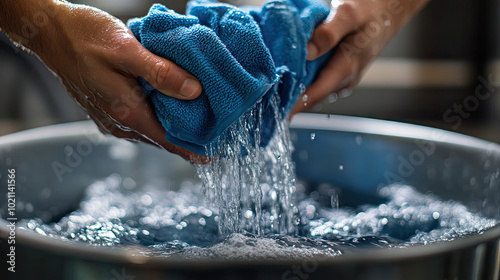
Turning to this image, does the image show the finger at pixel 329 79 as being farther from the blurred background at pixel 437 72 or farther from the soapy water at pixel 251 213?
the blurred background at pixel 437 72

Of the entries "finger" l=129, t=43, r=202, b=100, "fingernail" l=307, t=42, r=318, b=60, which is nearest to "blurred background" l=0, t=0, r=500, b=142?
"fingernail" l=307, t=42, r=318, b=60

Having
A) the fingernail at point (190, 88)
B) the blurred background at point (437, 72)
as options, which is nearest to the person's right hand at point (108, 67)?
the fingernail at point (190, 88)

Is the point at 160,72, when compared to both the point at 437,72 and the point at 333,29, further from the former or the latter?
the point at 437,72

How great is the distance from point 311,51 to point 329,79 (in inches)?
2.1

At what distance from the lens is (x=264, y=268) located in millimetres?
271

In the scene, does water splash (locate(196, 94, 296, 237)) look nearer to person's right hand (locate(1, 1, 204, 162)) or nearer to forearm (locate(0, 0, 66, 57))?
person's right hand (locate(1, 1, 204, 162))

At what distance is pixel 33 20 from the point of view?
483 mm

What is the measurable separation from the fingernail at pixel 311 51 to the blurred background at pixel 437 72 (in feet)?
4.80

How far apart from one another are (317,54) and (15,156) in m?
0.33

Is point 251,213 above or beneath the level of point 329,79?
beneath

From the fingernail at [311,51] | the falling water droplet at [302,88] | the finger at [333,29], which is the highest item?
the finger at [333,29]

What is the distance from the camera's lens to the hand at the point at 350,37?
57cm

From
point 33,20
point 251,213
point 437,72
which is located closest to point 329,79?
point 251,213

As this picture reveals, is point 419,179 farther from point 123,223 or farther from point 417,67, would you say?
point 417,67
